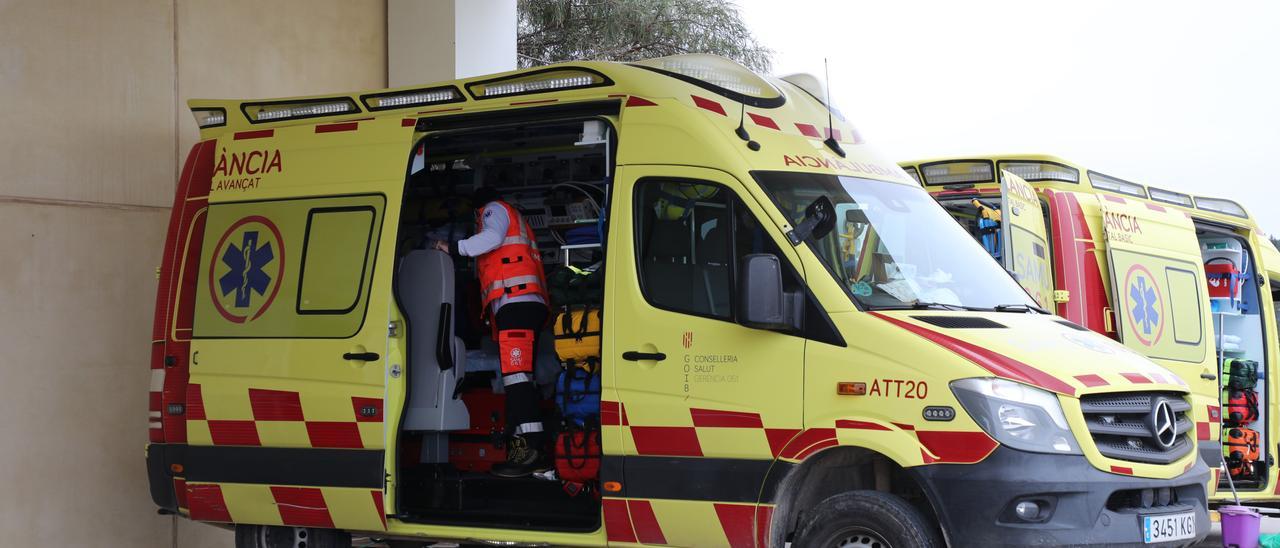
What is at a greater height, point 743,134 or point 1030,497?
point 743,134

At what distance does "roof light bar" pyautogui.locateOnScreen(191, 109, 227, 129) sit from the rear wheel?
2.29 m

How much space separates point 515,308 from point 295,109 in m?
1.73

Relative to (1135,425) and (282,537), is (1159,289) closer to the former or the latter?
(1135,425)

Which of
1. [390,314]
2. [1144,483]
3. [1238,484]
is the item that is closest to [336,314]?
[390,314]

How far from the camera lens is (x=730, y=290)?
6.14 m

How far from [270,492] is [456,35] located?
4833mm

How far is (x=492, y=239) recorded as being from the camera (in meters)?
7.39

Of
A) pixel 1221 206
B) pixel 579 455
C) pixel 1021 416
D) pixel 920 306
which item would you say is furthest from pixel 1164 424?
pixel 1221 206

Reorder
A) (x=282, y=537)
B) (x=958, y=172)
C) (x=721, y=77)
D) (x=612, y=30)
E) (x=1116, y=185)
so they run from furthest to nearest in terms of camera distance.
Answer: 1. (x=612, y=30)
2. (x=958, y=172)
3. (x=1116, y=185)
4. (x=282, y=537)
5. (x=721, y=77)

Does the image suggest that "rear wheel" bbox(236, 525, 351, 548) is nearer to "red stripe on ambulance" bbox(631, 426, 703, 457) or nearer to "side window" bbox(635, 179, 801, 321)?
"red stripe on ambulance" bbox(631, 426, 703, 457)

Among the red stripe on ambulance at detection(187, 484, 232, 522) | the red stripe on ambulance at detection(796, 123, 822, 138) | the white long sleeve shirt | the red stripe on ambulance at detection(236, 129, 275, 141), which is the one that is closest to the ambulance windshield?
the red stripe on ambulance at detection(796, 123, 822, 138)

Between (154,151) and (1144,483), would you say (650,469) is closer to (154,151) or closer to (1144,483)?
(1144,483)

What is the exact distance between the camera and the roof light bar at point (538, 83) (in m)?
6.83

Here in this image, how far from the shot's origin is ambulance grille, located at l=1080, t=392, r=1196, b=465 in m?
5.64
